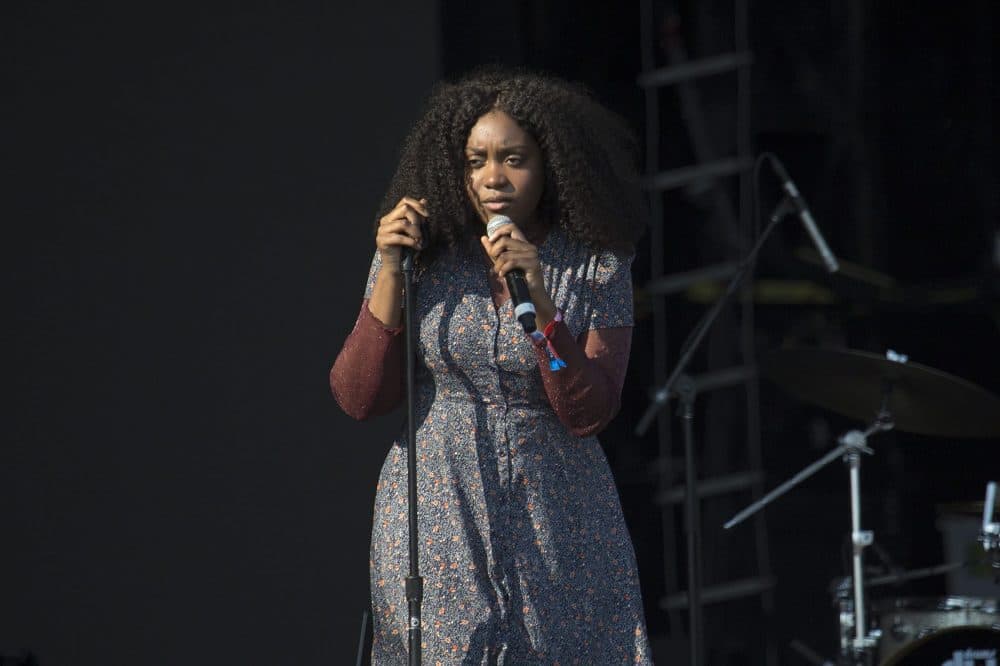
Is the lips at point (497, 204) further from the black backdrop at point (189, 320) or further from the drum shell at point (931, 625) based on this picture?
the drum shell at point (931, 625)

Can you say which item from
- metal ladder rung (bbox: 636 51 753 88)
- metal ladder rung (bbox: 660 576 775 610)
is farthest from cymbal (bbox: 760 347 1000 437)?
metal ladder rung (bbox: 636 51 753 88)

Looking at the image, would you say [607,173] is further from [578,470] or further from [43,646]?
[43,646]

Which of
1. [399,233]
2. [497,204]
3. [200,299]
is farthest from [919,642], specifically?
[399,233]

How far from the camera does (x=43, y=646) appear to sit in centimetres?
349

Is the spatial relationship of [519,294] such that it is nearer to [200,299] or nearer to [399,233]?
[399,233]

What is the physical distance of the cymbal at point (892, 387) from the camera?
12.4ft

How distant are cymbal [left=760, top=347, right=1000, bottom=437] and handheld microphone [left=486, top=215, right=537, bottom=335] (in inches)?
70.6

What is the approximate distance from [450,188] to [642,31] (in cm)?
207

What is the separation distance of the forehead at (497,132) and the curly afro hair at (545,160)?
0.04ft

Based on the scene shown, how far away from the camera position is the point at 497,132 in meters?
2.35

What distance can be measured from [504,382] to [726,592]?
2.28 m

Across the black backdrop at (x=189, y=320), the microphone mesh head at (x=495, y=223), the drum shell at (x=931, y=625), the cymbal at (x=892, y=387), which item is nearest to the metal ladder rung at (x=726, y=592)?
the drum shell at (x=931, y=625)

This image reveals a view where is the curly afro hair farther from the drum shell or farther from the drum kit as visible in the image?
the drum shell

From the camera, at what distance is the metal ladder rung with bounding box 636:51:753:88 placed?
428cm
